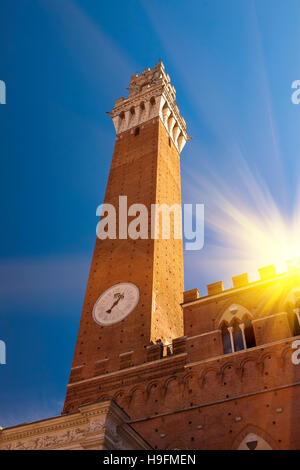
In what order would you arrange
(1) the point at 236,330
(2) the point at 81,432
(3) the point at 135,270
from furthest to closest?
(3) the point at 135,270
(1) the point at 236,330
(2) the point at 81,432

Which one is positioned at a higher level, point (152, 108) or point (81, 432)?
point (152, 108)

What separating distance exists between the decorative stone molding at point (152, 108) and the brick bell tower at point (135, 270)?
72 mm

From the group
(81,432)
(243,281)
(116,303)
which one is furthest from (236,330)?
(81,432)

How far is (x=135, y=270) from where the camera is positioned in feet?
69.5

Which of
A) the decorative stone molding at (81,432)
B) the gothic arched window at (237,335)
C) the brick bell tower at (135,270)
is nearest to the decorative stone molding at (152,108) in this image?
the brick bell tower at (135,270)

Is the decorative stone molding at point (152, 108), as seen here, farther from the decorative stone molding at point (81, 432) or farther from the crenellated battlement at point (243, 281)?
the decorative stone molding at point (81, 432)

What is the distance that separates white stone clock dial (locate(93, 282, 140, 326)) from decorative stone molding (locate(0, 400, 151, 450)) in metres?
7.54

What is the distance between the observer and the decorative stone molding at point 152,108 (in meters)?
30.6

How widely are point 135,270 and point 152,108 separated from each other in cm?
1345

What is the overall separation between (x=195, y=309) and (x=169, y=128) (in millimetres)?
16478

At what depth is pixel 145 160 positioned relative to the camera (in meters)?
27.1

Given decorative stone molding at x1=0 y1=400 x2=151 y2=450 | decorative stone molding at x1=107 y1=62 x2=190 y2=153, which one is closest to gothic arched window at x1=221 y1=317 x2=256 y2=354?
decorative stone molding at x1=0 y1=400 x2=151 y2=450

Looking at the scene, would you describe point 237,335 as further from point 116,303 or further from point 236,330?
point 116,303

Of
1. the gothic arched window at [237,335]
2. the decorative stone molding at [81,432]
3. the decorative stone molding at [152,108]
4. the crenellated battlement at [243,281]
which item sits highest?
the decorative stone molding at [152,108]
